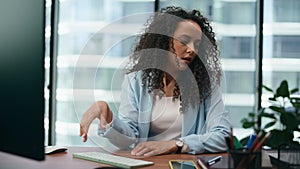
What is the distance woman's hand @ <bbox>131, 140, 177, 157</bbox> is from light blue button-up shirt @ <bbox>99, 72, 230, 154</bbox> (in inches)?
2.5

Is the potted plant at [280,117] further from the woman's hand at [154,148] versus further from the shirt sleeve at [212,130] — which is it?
the woman's hand at [154,148]

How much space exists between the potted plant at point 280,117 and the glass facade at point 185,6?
96.5 inches

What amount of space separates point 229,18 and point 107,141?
2.46 m

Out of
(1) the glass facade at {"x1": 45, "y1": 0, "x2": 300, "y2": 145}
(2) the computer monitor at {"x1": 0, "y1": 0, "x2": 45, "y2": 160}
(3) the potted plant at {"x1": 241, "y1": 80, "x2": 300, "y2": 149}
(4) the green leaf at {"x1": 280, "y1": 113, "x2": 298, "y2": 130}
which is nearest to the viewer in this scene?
(2) the computer monitor at {"x1": 0, "y1": 0, "x2": 45, "y2": 160}

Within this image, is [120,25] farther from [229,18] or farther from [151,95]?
[151,95]

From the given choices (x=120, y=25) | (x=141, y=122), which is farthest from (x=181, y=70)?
(x=120, y=25)

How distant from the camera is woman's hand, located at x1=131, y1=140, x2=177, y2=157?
147cm

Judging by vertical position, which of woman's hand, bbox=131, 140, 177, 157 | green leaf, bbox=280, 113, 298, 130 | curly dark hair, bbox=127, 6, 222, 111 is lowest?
woman's hand, bbox=131, 140, 177, 157

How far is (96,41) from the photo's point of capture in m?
3.79

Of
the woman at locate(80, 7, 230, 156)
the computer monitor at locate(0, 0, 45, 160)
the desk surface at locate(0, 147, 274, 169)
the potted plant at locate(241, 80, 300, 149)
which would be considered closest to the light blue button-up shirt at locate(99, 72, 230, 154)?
the woman at locate(80, 7, 230, 156)

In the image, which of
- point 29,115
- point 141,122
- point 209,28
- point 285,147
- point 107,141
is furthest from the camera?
point 209,28

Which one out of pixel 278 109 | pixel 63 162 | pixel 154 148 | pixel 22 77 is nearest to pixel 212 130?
pixel 154 148

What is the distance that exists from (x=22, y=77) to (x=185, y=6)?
2875 millimetres

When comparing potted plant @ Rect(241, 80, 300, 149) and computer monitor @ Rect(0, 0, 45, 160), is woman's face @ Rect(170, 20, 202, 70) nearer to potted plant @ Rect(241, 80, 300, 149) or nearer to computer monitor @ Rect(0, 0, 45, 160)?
potted plant @ Rect(241, 80, 300, 149)
